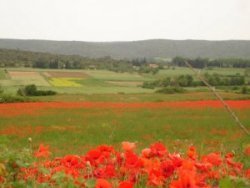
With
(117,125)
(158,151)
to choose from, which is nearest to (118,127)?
(117,125)

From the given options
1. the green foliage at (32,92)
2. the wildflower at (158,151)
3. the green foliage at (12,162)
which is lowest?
the green foliage at (32,92)

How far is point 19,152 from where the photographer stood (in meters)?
3.00

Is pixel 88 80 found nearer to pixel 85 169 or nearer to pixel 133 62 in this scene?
pixel 133 62

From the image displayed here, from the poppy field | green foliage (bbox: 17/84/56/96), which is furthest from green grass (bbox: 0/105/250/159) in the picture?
green foliage (bbox: 17/84/56/96)

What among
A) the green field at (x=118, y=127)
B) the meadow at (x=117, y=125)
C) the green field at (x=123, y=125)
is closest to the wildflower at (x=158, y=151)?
the meadow at (x=117, y=125)

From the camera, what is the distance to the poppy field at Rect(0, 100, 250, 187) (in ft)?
8.48

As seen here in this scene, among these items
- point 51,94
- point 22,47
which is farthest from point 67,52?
point 51,94

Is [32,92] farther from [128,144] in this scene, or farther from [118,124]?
[128,144]

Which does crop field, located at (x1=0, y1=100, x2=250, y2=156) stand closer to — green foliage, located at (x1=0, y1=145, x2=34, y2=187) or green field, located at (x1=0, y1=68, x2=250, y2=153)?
green field, located at (x1=0, y1=68, x2=250, y2=153)

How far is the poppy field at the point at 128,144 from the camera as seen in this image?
102 inches

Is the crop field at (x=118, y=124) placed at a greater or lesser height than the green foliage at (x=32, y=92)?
greater

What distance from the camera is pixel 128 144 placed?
9.20 feet

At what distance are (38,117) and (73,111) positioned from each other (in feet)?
14.7

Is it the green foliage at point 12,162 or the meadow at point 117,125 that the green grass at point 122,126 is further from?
the green foliage at point 12,162
